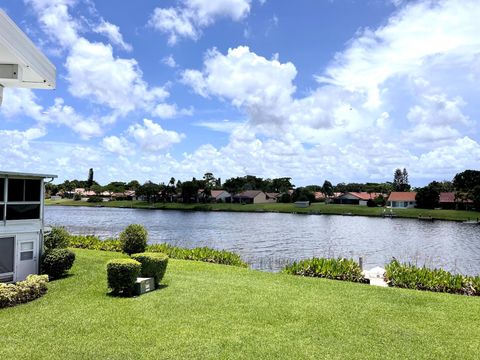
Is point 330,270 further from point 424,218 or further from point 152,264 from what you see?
point 424,218

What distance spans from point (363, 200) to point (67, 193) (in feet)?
357

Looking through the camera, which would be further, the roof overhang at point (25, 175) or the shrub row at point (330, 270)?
the shrub row at point (330, 270)

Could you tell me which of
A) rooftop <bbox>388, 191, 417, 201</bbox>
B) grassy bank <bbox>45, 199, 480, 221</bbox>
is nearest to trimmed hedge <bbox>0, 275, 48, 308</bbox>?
grassy bank <bbox>45, 199, 480, 221</bbox>

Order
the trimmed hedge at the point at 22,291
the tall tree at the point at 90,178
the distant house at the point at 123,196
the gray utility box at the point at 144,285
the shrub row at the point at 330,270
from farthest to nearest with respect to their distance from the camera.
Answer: the tall tree at the point at 90,178 < the distant house at the point at 123,196 < the shrub row at the point at 330,270 < the gray utility box at the point at 144,285 < the trimmed hedge at the point at 22,291

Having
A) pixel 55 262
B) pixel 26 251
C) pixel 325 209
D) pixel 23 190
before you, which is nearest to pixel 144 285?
pixel 55 262

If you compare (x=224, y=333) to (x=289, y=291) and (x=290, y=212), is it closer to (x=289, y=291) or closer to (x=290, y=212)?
(x=289, y=291)

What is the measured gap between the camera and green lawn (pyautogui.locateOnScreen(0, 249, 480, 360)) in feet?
26.6

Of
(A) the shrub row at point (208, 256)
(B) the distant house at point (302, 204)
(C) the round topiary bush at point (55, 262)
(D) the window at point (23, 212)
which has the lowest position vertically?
→ (A) the shrub row at point (208, 256)

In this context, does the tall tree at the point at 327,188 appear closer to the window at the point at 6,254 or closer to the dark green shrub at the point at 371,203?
the dark green shrub at the point at 371,203

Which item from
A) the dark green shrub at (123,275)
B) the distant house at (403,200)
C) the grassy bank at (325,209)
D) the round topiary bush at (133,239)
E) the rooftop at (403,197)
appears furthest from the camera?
the rooftop at (403,197)

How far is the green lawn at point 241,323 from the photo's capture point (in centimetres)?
812

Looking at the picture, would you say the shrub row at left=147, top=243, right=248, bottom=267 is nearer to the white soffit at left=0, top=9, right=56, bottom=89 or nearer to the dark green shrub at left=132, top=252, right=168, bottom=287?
the dark green shrub at left=132, top=252, right=168, bottom=287

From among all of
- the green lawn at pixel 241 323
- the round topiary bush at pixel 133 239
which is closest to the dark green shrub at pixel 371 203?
the round topiary bush at pixel 133 239

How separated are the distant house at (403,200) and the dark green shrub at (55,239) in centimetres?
8367
